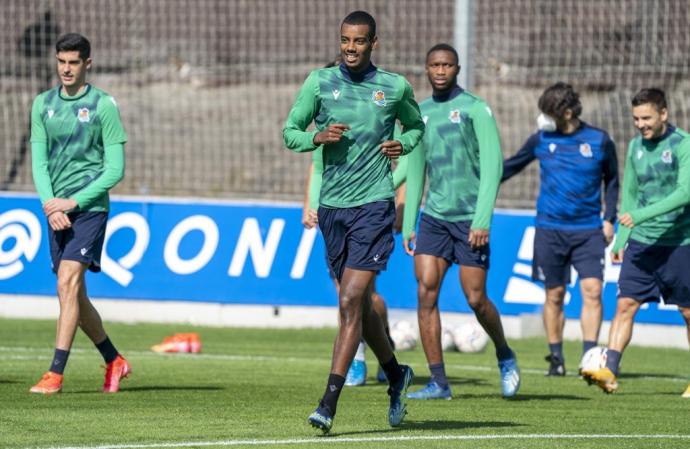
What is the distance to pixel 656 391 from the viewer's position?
413 inches

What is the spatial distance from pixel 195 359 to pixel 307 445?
541 cm

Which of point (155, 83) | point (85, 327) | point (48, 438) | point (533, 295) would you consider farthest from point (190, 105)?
point (48, 438)

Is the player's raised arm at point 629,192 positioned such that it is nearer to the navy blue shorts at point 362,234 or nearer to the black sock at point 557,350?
the black sock at point 557,350

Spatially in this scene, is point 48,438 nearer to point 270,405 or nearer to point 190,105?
point 270,405

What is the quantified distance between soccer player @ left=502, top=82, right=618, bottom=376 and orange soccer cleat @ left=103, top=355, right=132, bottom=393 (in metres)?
3.91

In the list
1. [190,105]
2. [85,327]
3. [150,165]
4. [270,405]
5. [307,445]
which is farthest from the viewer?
[190,105]

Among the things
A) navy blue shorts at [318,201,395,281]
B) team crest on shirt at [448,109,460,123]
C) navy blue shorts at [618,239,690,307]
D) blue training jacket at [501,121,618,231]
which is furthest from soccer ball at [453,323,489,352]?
navy blue shorts at [318,201,395,281]

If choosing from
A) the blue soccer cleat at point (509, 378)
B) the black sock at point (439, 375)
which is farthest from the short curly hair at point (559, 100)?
the black sock at point (439, 375)

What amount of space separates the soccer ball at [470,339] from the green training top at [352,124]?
616cm

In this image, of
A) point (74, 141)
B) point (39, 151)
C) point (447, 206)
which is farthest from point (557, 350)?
point (39, 151)

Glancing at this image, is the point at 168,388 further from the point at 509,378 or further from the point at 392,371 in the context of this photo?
the point at 392,371

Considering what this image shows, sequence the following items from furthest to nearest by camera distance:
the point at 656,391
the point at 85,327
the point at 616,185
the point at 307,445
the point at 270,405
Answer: the point at 616,185
the point at 656,391
the point at 85,327
the point at 270,405
the point at 307,445

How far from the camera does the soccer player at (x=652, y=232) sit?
10.3 m

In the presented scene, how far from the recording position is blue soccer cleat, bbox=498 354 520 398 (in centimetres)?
953
